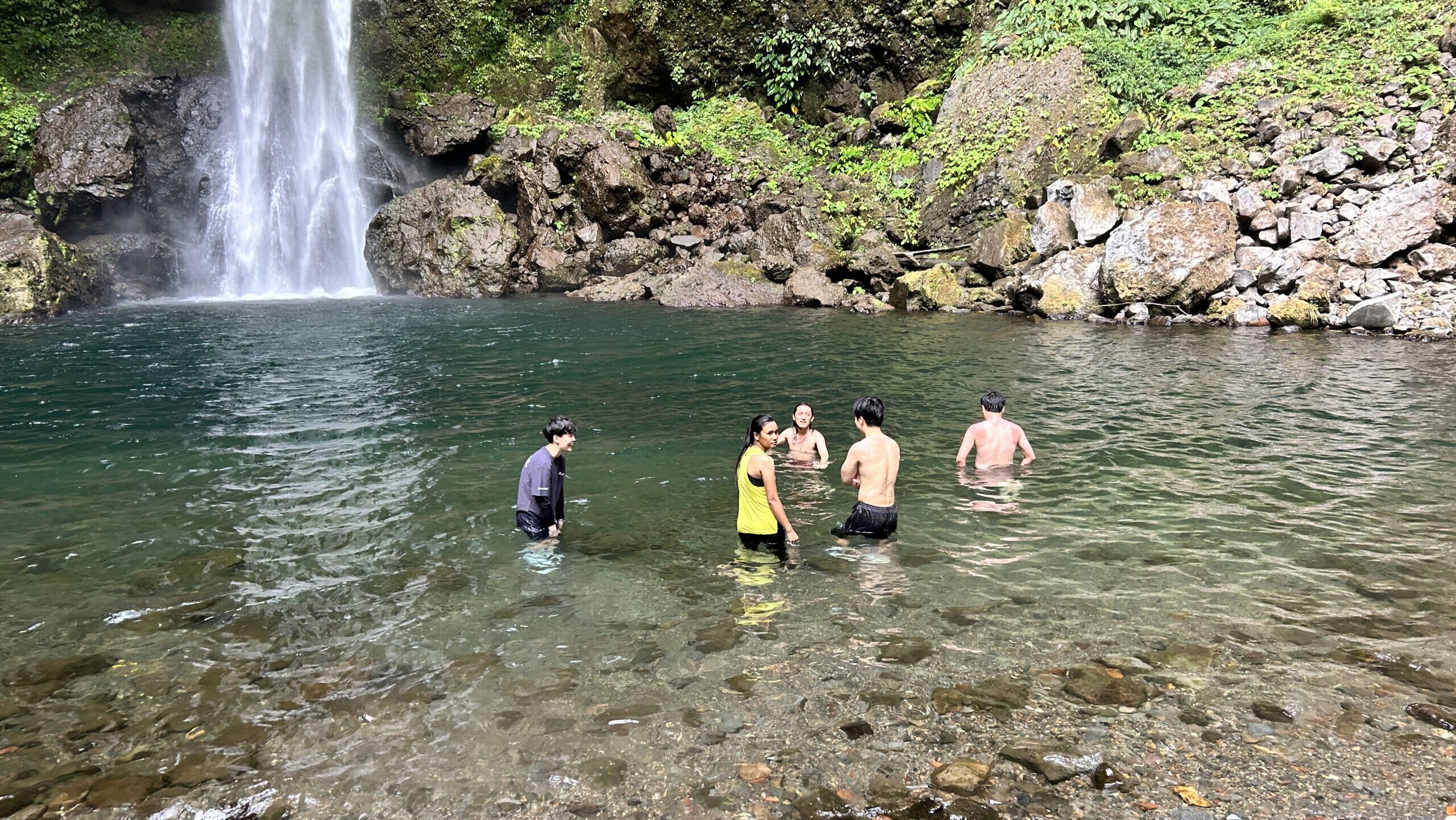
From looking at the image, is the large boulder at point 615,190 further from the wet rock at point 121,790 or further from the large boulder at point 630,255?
the wet rock at point 121,790

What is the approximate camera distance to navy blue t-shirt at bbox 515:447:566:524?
24.5 ft

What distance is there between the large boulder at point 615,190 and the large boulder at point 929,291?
11.5m

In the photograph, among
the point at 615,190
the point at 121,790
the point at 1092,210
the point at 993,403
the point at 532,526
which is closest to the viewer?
the point at 121,790

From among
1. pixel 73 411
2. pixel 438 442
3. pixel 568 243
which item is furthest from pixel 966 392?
pixel 568 243

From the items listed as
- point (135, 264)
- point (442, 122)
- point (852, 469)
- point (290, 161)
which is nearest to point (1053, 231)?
point (852, 469)

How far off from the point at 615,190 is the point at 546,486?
84.6ft

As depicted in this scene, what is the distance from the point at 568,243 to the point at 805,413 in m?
24.2

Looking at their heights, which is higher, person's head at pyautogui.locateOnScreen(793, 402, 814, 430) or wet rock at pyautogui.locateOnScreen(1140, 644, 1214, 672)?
person's head at pyautogui.locateOnScreen(793, 402, 814, 430)

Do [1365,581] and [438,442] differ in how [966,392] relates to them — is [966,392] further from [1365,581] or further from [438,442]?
[438,442]

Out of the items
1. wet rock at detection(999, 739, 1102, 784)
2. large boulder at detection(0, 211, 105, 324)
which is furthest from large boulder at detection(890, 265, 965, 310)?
large boulder at detection(0, 211, 105, 324)

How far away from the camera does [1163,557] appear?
22.4ft

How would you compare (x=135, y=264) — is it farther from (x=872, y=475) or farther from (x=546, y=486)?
(x=872, y=475)

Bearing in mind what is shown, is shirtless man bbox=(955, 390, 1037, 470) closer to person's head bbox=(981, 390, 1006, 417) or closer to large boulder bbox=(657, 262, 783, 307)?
person's head bbox=(981, 390, 1006, 417)

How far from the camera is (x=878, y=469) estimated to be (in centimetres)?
730
